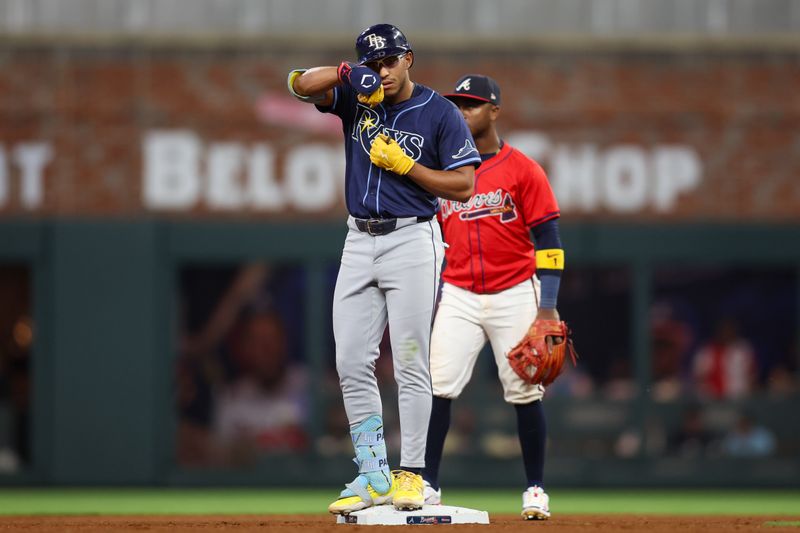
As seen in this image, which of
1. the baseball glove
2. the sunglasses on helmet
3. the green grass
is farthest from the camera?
the green grass

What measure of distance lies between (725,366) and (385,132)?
25.9ft

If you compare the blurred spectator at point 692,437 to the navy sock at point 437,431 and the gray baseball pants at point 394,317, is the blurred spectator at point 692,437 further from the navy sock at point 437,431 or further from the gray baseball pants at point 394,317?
the gray baseball pants at point 394,317

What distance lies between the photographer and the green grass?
404 inches

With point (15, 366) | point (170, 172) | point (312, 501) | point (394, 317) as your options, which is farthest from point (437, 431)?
point (15, 366)

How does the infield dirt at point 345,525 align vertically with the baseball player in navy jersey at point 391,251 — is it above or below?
below

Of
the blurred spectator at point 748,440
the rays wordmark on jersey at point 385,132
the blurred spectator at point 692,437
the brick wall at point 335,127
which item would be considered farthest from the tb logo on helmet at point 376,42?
the blurred spectator at point 748,440

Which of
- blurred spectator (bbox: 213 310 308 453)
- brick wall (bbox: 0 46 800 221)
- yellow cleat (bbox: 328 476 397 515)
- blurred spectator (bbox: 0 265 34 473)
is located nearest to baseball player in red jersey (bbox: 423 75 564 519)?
yellow cleat (bbox: 328 476 397 515)

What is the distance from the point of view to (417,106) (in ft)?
22.0

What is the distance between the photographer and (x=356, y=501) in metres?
6.57

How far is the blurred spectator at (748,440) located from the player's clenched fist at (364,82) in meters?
8.20

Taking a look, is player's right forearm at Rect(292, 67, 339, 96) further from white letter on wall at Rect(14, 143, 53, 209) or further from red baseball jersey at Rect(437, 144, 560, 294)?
white letter on wall at Rect(14, 143, 53, 209)

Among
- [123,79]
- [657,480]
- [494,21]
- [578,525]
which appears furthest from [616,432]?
[578,525]

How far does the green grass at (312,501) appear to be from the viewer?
33.7 ft

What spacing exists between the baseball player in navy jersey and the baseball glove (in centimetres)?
89
